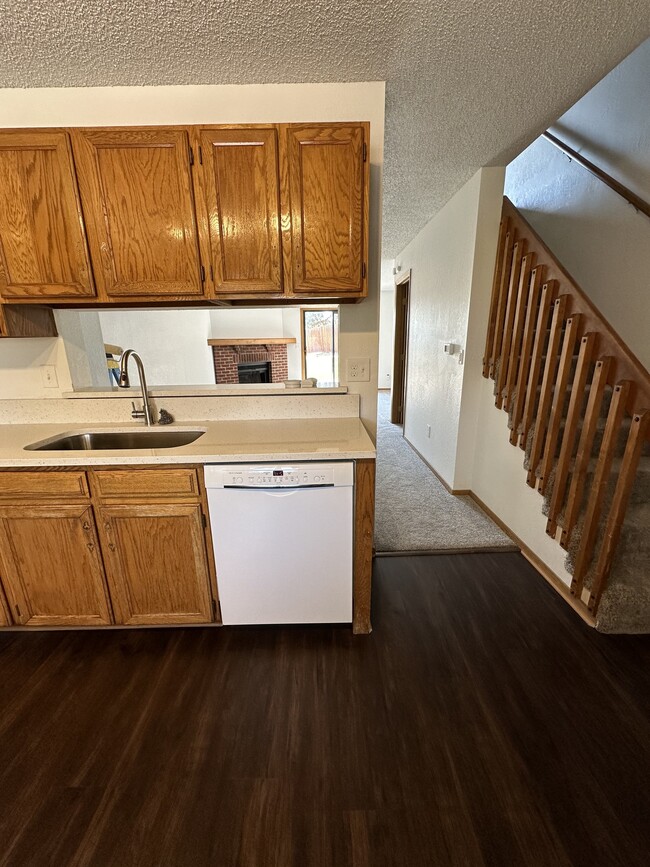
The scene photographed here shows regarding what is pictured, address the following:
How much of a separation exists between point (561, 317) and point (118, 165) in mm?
2301

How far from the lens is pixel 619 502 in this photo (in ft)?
5.17

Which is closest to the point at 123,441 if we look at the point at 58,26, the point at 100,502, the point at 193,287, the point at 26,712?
the point at 100,502

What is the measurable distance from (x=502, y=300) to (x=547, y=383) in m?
0.90

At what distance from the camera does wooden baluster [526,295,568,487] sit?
1.91 metres

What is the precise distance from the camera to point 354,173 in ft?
4.89

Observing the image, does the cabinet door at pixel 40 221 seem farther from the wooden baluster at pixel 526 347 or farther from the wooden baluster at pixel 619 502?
the wooden baluster at pixel 619 502

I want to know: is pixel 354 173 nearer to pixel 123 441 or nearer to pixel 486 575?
pixel 123 441

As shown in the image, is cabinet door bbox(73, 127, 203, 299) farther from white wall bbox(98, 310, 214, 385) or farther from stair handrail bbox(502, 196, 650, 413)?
stair handrail bbox(502, 196, 650, 413)

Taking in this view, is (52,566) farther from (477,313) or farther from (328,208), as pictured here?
(477,313)

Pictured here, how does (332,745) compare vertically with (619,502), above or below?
below

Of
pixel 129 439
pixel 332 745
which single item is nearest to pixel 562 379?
pixel 332 745

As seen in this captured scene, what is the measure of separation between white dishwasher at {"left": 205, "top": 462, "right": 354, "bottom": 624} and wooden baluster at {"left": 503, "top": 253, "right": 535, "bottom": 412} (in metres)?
1.56

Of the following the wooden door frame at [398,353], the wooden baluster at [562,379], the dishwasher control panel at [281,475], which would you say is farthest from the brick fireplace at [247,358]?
the wooden baluster at [562,379]

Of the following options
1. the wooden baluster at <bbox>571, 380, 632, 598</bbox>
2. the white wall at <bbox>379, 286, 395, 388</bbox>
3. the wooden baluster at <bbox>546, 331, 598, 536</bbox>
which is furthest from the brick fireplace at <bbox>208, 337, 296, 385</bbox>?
the wooden baluster at <bbox>571, 380, 632, 598</bbox>
